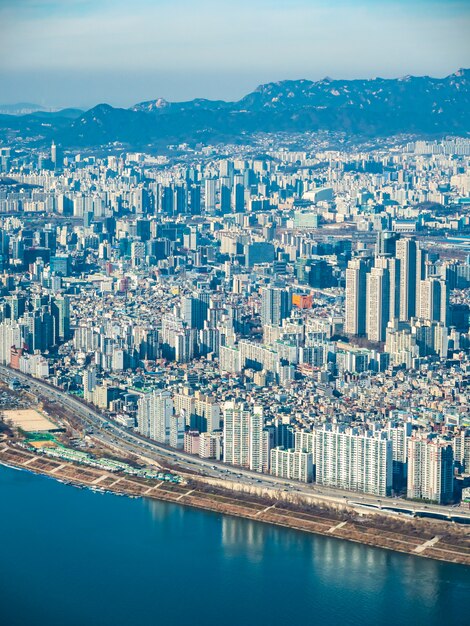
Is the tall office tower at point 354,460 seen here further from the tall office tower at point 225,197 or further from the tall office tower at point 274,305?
the tall office tower at point 225,197

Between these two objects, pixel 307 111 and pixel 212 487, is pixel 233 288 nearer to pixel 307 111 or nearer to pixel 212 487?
pixel 212 487

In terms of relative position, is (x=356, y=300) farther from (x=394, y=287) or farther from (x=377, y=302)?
(x=394, y=287)

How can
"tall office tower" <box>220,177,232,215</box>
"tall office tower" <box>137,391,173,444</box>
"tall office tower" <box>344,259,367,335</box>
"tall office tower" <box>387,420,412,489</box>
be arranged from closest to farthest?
"tall office tower" <box>387,420,412,489</box> → "tall office tower" <box>137,391,173,444</box> → "tall office tower" <box>344,259,367,335</box> → "tall office tower" <box>220,177,232,215</box>

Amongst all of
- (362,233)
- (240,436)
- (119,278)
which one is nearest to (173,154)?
(362,233)

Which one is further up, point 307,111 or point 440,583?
point 307,111

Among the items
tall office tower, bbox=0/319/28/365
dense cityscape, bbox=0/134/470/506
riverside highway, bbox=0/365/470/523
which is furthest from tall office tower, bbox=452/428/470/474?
tall office tower, bbox=0/319/28/365

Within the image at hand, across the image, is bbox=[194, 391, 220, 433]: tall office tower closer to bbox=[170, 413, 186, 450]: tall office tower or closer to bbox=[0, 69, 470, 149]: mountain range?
bbox=[170, 413, 186, 450]: tall office tower
